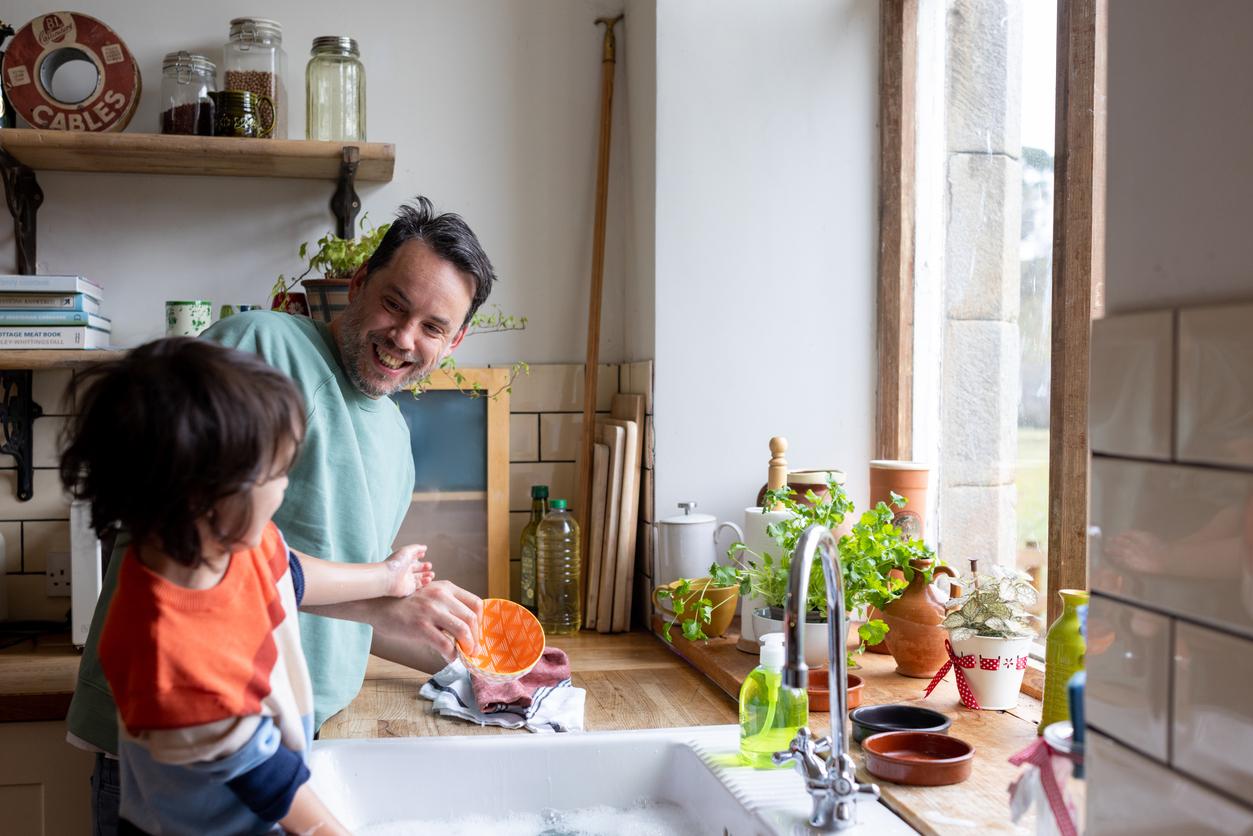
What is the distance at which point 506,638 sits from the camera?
5.47ft

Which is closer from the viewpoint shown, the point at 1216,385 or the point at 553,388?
the point at 1216,385

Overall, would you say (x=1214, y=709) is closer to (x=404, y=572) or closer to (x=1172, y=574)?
(x=1172, y=574)

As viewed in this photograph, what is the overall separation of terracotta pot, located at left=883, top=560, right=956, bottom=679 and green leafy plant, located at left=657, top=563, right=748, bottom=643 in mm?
231

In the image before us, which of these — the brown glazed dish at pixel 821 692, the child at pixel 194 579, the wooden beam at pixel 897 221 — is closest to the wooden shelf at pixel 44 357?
the child at pixel 194 579

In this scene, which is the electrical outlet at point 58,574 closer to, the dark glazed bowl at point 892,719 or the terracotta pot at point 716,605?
the terracotta pot at point 716,605

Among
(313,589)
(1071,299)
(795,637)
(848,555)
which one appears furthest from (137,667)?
(1071,299)

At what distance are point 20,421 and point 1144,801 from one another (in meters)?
2.08

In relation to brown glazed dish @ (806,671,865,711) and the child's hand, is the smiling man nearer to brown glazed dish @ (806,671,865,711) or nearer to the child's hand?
the child's hand

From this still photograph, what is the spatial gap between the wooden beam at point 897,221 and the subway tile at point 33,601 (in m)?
1.63

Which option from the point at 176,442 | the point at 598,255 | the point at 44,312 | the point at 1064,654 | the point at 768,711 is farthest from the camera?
the point at 598,255

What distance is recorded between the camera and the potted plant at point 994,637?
4.65 feet

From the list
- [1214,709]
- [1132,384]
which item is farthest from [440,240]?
[1214,709]

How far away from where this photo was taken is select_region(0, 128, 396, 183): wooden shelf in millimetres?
1927

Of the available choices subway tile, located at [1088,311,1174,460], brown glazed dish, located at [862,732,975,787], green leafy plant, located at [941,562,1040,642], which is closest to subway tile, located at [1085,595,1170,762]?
subway tile, located at [1088,311,1174,460]
